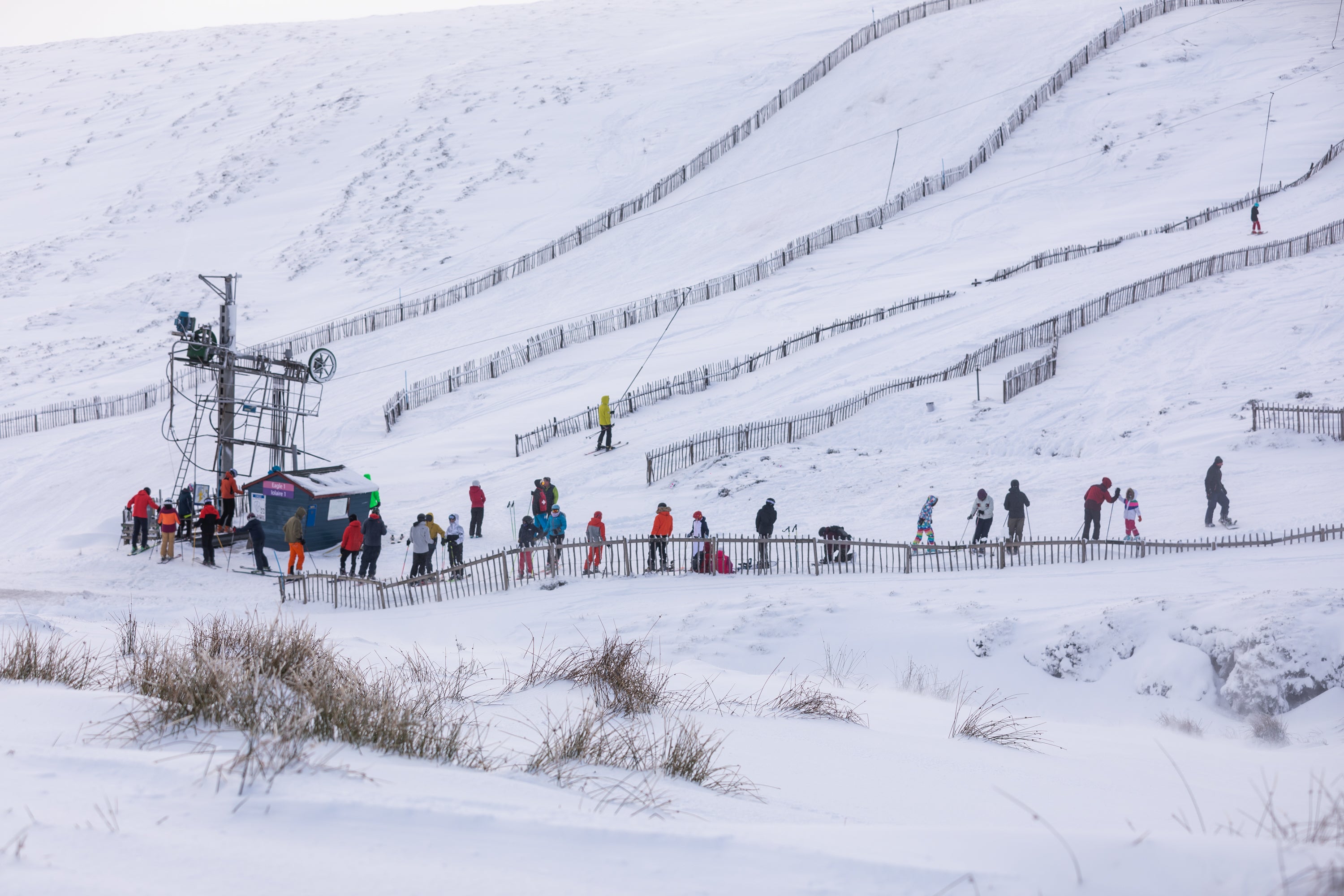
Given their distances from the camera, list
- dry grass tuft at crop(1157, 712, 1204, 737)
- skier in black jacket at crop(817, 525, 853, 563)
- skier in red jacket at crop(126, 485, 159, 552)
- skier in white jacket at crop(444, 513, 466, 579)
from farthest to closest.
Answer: skier in red jacket at crop(126, 485, 159, 552) → skier in white jacket at crop(444, 513, 466, 579) → skier in black jacket at crop(817, 525, 853, 563) → dry grass tuft at crop(1157, 712, 1204, 737)

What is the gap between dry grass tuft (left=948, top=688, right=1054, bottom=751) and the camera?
21.6 feet

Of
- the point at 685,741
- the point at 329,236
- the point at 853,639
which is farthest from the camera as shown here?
the point at 329,236

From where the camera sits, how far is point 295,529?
1648cm

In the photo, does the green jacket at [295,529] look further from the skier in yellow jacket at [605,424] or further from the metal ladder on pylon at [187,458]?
the skier in yellow jacket at [605,424]

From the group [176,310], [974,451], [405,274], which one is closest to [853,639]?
[974,451]

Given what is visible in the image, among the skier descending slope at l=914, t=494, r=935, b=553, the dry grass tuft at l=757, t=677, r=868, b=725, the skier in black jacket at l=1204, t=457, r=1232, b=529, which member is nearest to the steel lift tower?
the skier descending slope at l=914, t=494, r=935, b=553

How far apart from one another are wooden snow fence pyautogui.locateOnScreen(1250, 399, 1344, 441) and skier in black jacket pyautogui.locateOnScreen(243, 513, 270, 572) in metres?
18.6

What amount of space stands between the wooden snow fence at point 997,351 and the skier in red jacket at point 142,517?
9.86 meters

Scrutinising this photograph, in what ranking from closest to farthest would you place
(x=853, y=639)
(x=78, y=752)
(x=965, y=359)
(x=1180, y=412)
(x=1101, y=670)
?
1. (x=78, y=752)
2. (x=1101, y=670)
3. (x=853, y=639)
4. (x=1180, y=412)
5. (x=965, y=359)

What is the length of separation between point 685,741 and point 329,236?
47.3 m

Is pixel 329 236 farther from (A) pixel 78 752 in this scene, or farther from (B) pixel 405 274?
(A) pixel 78 752

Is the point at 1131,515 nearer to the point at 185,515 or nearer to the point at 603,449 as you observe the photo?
the point at 603,449

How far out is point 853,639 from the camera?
10617 mm

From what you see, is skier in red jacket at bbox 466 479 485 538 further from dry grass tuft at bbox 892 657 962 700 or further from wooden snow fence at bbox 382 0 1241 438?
dry grass tuft at bbox 892 657 962 700
